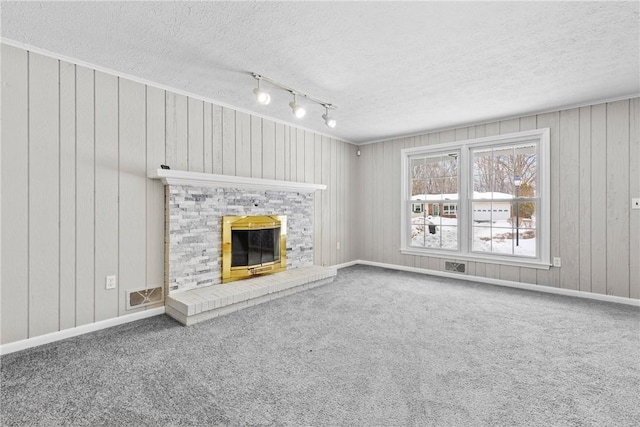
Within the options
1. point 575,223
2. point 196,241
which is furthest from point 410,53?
point 575,223

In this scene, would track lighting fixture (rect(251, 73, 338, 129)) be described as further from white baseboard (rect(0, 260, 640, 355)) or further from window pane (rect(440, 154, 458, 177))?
white baseboard (rect(0, 260, 640, 355))

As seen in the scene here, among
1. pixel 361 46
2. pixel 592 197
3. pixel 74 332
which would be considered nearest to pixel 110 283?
pixel 74 332

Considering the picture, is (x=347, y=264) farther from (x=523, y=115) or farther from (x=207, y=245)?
(x=523, y=115)

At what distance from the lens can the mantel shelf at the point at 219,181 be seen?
3.04 meters

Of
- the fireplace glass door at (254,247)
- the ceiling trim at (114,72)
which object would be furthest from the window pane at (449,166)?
the fireplace glass door at (254,247)

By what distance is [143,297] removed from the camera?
3.03 metres

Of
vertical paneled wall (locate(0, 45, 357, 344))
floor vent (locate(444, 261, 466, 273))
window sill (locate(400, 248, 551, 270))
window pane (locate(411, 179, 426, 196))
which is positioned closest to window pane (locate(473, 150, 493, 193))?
window pane (locate(411, 179, 426, 196))

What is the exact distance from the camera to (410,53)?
247cm

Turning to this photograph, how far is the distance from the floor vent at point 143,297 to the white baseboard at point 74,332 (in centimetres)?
8

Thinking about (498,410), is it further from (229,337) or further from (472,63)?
(472,63)

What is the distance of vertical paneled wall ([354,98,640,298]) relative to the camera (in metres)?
3.45

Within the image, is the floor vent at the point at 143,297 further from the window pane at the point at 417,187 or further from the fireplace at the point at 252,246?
the window pane at the point at 417,187

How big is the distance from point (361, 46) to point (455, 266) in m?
3.68

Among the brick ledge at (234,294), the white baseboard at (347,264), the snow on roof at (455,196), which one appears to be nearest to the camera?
the brick ledge at (234,294)
